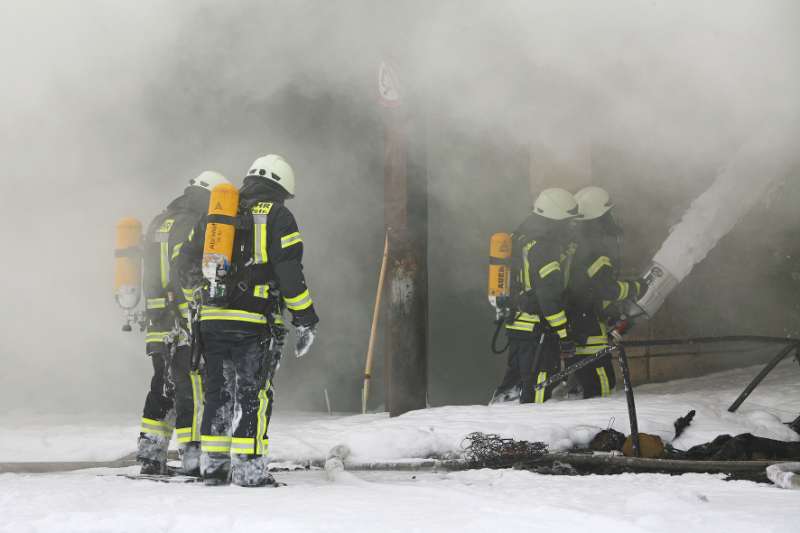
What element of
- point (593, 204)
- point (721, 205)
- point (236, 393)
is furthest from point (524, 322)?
point (236, 393)

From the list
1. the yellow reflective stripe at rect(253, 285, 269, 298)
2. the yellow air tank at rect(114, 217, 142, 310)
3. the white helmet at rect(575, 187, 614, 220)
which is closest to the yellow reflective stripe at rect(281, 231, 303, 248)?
the yellow reflective stripe at rect(253, 285, 269, 298)

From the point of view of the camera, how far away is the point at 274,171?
5.05 metres

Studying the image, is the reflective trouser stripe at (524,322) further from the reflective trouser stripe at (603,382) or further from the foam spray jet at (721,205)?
the foam spray jet at (721,205)

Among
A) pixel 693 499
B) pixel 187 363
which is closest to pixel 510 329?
pixel 187 363

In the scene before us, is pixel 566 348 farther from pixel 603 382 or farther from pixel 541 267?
pixel 541 267

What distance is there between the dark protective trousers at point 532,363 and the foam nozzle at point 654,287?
0.69 meters

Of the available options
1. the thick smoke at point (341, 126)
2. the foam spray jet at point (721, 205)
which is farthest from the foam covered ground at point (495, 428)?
the thick smoke at point (341, 126)

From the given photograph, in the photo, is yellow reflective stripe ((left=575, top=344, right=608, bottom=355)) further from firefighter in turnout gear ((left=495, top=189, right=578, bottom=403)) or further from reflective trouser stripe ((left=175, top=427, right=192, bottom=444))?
reflective trouser stripe ((left=175, top=427, right=192, bottom=444))

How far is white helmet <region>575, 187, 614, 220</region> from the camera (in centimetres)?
675

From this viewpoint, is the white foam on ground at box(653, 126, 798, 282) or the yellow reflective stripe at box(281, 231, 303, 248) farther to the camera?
the white foam on ground at box(653, 126, 798, 282)

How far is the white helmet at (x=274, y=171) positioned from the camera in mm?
5043

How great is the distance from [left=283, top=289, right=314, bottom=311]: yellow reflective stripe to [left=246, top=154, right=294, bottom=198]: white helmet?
65cm

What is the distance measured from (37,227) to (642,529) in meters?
7.46

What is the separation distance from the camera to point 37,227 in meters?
9.16
